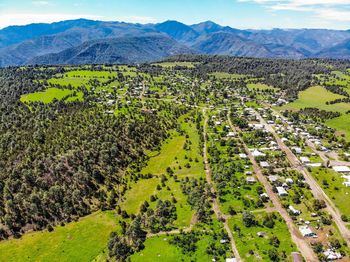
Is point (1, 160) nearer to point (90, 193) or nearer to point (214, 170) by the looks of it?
point (90, 193)

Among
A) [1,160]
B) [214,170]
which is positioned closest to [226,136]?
[214,170]

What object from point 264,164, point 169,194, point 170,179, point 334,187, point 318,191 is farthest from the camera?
point 264,164

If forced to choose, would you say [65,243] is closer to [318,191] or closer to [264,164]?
[264,164]

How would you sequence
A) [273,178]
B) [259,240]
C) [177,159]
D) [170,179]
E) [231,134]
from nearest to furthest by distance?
[259,240] < [273,178] < [170,179] < [177,159] < [231,134]

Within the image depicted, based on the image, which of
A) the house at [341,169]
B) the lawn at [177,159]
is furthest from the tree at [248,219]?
the house at [341,169]

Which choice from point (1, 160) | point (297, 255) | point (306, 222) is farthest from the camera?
point (1, 160)

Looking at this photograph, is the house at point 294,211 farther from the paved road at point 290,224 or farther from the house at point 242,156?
the house at point 242,156

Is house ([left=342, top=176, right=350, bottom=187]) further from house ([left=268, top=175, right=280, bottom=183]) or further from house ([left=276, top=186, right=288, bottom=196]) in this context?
house ([left=276, top=186, right=288, bottom=196])

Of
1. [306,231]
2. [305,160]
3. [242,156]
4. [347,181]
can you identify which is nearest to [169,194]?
[242,156]
